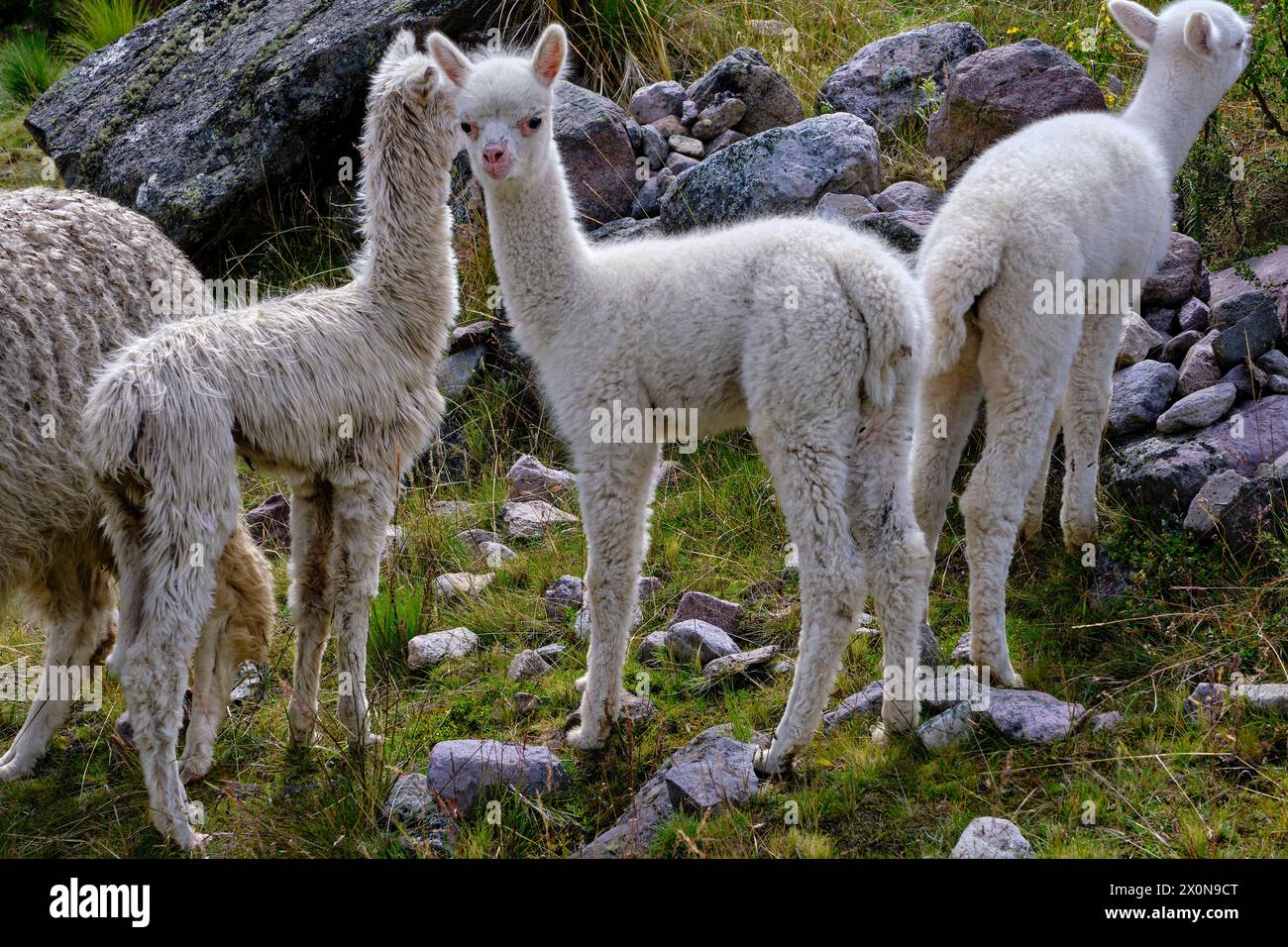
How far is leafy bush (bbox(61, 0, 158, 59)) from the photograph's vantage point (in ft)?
40.0

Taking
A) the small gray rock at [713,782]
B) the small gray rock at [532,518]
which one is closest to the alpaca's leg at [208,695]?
the small gray rock at [532,518]

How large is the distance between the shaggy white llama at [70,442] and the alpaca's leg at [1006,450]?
3.12 meters

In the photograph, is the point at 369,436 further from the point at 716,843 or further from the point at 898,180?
the point at 898,180

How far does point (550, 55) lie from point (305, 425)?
5.83 feet

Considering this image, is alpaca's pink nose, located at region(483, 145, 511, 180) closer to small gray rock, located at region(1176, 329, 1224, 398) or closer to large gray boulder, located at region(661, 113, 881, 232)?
large gray boulder, located at region(661, 113, 881, 232)

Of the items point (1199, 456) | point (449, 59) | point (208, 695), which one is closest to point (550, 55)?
point (449, 59)

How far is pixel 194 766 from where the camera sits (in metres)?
5.25

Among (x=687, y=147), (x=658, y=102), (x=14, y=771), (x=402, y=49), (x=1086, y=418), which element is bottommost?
(x=14, y=771)

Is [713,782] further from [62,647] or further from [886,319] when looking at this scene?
[62,647]

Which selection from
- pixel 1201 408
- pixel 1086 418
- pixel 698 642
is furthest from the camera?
pixel 1201 408

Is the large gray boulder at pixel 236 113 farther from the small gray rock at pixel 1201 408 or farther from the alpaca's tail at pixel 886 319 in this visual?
the small gray rock at pixel 1201 408

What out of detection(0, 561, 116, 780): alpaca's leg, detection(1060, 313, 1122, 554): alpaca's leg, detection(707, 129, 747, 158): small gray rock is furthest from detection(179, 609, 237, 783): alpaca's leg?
detection(707, 129, 747, 158): small gray rock

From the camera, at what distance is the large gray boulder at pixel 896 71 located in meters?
9.16

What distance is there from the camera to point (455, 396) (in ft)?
25.9
